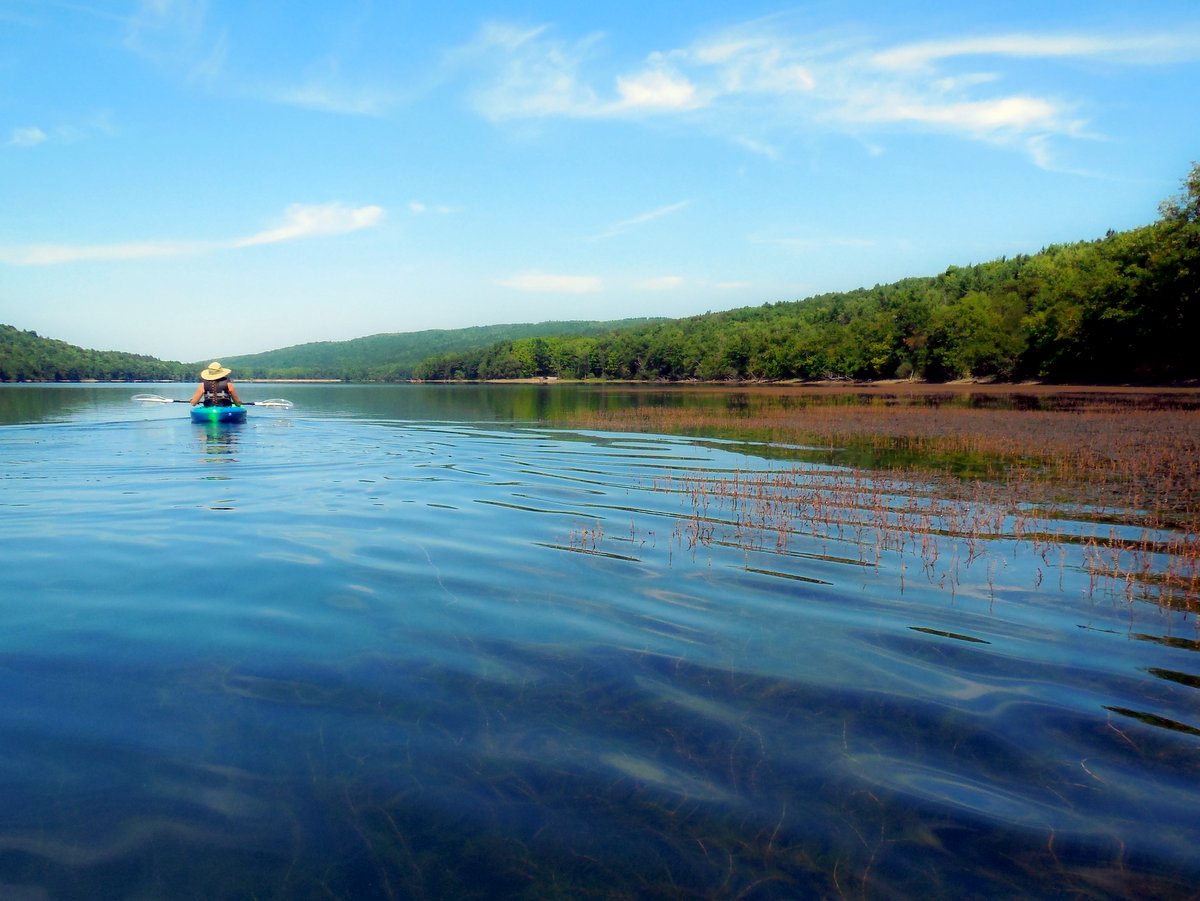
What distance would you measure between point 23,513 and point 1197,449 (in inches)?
1351

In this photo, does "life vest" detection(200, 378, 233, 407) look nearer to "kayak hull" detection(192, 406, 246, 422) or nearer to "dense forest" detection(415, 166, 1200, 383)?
"kayak hull" detection(192, 406, 246, 422)

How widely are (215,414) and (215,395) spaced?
5.34ft

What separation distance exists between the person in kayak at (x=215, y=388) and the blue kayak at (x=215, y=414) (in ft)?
2.09

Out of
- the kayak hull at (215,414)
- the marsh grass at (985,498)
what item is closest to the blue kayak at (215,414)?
the kayak hull at (215,414)

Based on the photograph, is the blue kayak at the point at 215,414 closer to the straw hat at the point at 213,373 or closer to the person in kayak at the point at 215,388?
the person in kayak at the point at 215,388

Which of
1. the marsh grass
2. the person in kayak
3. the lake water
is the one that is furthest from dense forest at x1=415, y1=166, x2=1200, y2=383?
the person in kayak

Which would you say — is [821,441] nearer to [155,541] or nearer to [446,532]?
[446,532]

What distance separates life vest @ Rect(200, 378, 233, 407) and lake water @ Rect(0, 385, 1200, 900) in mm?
30290

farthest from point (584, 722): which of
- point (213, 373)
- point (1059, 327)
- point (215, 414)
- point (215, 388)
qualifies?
point (1059, 327)

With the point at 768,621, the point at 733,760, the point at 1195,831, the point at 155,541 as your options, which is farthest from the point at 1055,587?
the point at 155,541

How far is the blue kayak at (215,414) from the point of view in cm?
4112

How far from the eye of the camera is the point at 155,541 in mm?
14070

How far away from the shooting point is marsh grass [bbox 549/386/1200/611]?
41.3 ft

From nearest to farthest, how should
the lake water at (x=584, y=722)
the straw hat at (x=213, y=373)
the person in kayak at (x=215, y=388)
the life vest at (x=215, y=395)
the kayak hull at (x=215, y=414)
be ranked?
1. the lake water at (x=584, y=722)
2. the kayak hull at (x=215, y=414)
3. the straw hat at (x=213, y=373)
4. the person in kayak at (x=215, y=388)
5. the life vest at (x=215, y=395)
